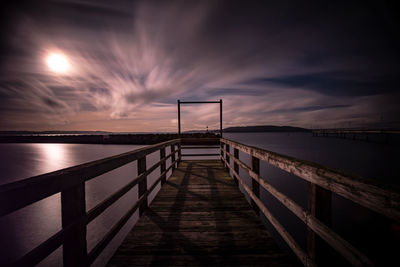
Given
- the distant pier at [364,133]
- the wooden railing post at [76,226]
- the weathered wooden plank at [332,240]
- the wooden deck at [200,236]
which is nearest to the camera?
the weathered wooden plank at [332,240]

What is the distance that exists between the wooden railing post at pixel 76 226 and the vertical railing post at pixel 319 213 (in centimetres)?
200

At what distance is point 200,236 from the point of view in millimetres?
2441

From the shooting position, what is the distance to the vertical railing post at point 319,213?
4.46 feet

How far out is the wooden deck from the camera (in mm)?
2006

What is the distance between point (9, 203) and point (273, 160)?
7.70ft

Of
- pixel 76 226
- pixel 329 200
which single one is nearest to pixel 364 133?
pixel 329 200

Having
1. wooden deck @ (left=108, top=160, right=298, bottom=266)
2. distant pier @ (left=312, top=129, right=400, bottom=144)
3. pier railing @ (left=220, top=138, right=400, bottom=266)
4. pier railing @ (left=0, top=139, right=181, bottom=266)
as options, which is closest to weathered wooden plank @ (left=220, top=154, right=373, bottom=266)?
pier railing @ (left=220, top=138, right=400, bottom=266)

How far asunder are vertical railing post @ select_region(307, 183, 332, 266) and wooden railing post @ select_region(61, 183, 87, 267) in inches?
78.6

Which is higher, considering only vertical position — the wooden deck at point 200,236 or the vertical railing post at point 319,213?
the vertical railing post at point 319,213

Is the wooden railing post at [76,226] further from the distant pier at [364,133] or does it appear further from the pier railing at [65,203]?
the distant pier at [364,133]

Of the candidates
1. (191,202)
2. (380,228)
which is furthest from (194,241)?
(380,228)

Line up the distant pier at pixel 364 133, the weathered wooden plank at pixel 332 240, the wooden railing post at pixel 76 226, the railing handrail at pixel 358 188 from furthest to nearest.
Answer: the distant pier at pixel 364 133, the wooden railing post at pixel 76 226, the weathered wooden plank at pixel 332 240, the railing handrail at pixel 358 188

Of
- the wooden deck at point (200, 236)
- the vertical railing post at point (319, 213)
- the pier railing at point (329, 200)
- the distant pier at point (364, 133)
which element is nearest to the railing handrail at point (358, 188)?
the pier railing at point (329, 200)

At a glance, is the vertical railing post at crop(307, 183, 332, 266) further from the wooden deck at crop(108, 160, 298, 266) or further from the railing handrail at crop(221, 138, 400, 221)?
the wooden deck at crop(108, 160, 298, 266)
